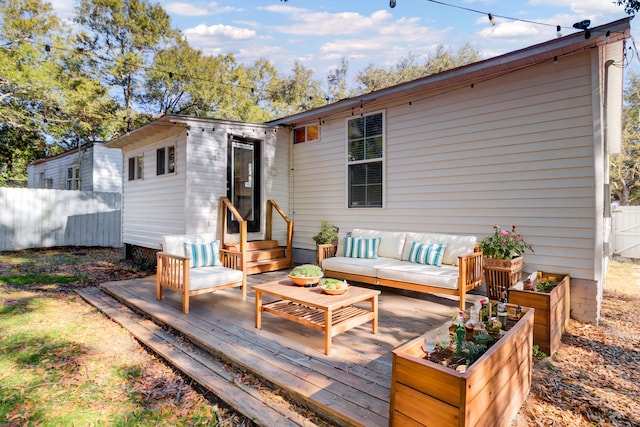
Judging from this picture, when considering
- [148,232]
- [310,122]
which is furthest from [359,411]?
[148,232]

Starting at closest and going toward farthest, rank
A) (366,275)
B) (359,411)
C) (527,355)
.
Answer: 1. (359,411)
2. (527,355)
3. (366,275)

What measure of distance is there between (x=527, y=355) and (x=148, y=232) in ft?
24.9

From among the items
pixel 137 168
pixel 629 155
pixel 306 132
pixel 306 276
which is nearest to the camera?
pixel 306 276

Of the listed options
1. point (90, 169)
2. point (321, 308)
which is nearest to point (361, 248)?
point (321, 308)

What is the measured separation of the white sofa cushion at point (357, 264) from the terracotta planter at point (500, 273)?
4.14 ft

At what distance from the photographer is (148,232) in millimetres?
7613

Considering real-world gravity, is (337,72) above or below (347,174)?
above

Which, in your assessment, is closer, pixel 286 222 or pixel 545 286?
pixel 545 286

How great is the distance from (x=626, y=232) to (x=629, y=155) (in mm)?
11001

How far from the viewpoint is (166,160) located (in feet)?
23.0

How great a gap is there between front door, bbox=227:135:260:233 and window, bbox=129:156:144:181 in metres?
2.67

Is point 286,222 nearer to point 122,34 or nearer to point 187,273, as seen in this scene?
point 187,273

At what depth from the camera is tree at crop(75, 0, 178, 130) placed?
14.0 meters

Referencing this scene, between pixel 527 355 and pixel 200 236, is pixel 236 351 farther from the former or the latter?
pixel 200 236
